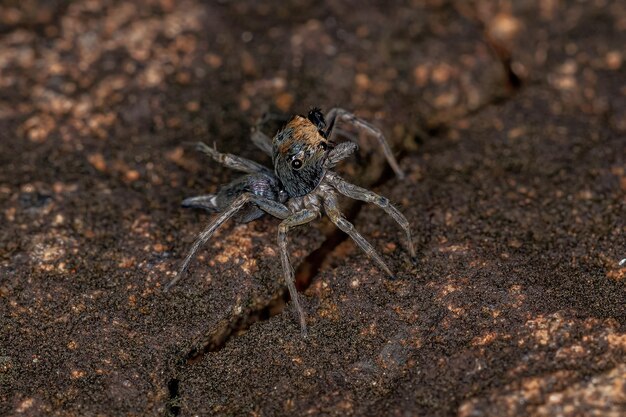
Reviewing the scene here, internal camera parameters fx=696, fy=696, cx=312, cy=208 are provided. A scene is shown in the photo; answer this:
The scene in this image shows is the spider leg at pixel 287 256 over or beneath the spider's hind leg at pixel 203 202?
over

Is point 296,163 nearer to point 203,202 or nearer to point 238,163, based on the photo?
point 238,163

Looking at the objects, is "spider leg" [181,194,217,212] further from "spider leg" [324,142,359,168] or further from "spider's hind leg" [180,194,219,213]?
"spider leg" [324,142,359,168]

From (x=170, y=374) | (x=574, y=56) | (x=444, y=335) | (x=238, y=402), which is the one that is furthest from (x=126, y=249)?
(x=574, y=56)

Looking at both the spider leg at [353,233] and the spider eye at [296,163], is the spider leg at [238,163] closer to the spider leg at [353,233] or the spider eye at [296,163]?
the spider eye at [296,163]

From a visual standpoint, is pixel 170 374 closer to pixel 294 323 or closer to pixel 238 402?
pixel 238 402

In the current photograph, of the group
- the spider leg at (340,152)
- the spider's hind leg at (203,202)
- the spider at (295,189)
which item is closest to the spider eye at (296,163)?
the spider at (295,189)

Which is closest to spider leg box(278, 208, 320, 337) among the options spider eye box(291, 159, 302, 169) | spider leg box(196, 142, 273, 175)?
spider eye box(291, 159, 302, 169)

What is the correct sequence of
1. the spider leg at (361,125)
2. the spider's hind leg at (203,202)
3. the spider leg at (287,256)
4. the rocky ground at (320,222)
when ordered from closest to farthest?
the rocky ground at (320,222) < the spider leg at (287,256) < the spider's hind leg at (203,202) < the spider leg at (361,125)

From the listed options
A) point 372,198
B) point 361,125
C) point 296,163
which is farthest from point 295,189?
point 361,125
